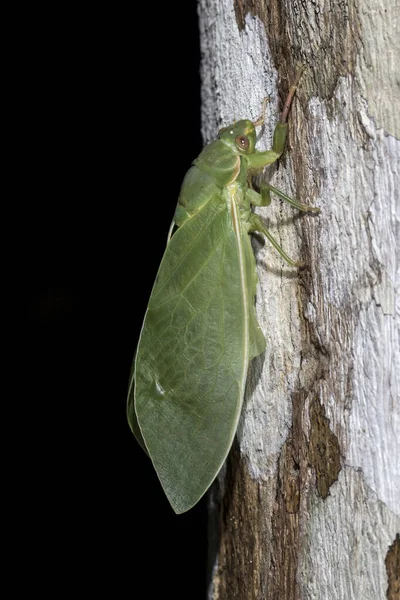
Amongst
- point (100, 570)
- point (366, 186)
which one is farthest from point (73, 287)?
point (366, 186)

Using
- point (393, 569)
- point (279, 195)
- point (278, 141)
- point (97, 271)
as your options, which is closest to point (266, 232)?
point (279, 195)

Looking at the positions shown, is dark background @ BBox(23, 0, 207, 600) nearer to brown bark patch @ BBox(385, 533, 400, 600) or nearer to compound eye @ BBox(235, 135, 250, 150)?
compound eye @ BBox(235, 135, 250, 150)

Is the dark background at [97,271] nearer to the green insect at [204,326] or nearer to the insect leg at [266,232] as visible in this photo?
the green insect at [204,326]

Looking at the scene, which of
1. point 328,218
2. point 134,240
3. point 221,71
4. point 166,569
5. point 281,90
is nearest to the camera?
point 328,218

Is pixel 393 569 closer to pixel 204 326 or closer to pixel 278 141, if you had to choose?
pixel 204 326

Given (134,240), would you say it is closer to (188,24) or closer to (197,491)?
(188,24)

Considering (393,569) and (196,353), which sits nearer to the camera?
(393,569)

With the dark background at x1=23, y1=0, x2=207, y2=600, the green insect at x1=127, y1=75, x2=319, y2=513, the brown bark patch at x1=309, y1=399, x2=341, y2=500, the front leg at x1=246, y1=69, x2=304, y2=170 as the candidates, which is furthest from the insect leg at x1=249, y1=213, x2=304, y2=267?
the dark background at x1=23, y1=0, x2=207, y2=600
